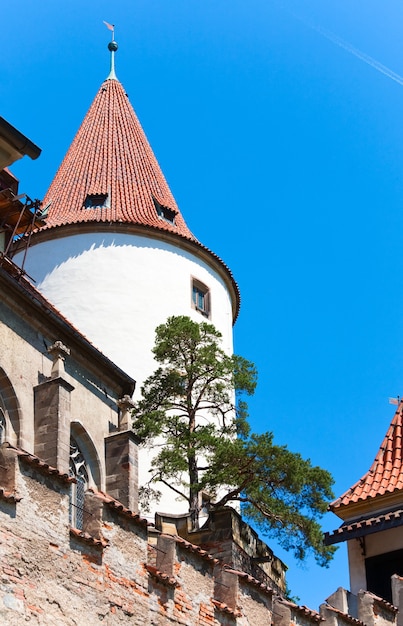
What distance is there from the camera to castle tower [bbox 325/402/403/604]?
26.8 meters

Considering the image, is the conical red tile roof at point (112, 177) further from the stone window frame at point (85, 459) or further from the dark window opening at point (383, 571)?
the dark window opening at point (383, 571)

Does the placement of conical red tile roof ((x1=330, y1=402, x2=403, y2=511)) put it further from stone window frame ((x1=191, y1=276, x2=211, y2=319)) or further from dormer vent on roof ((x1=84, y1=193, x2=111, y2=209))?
dormer vent on roof ((x1=84, y1=193, x2=111, y2=209))

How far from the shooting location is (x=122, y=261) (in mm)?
40125

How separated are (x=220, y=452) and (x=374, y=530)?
4.17m

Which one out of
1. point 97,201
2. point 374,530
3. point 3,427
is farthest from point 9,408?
point 97,201

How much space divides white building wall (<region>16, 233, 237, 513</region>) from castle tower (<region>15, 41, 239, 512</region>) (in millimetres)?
31

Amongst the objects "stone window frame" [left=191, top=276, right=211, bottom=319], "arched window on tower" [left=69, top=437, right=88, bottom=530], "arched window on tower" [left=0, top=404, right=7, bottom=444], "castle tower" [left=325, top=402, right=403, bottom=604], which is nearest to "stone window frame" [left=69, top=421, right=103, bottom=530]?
"arched window on tower" [left=69, top=437, right=88, bottom=530]

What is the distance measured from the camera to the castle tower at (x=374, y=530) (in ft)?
87.8

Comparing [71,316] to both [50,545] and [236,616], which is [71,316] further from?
[50,545]

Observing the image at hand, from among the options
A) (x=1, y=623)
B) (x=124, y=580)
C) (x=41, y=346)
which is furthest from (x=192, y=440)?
(x=1, y=623)

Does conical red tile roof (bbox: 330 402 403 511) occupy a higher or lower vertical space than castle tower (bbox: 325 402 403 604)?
higher

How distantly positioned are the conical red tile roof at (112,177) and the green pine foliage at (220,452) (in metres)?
10.0

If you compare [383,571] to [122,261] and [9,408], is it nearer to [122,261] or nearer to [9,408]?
[9,408]

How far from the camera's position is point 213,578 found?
20.8 metres
